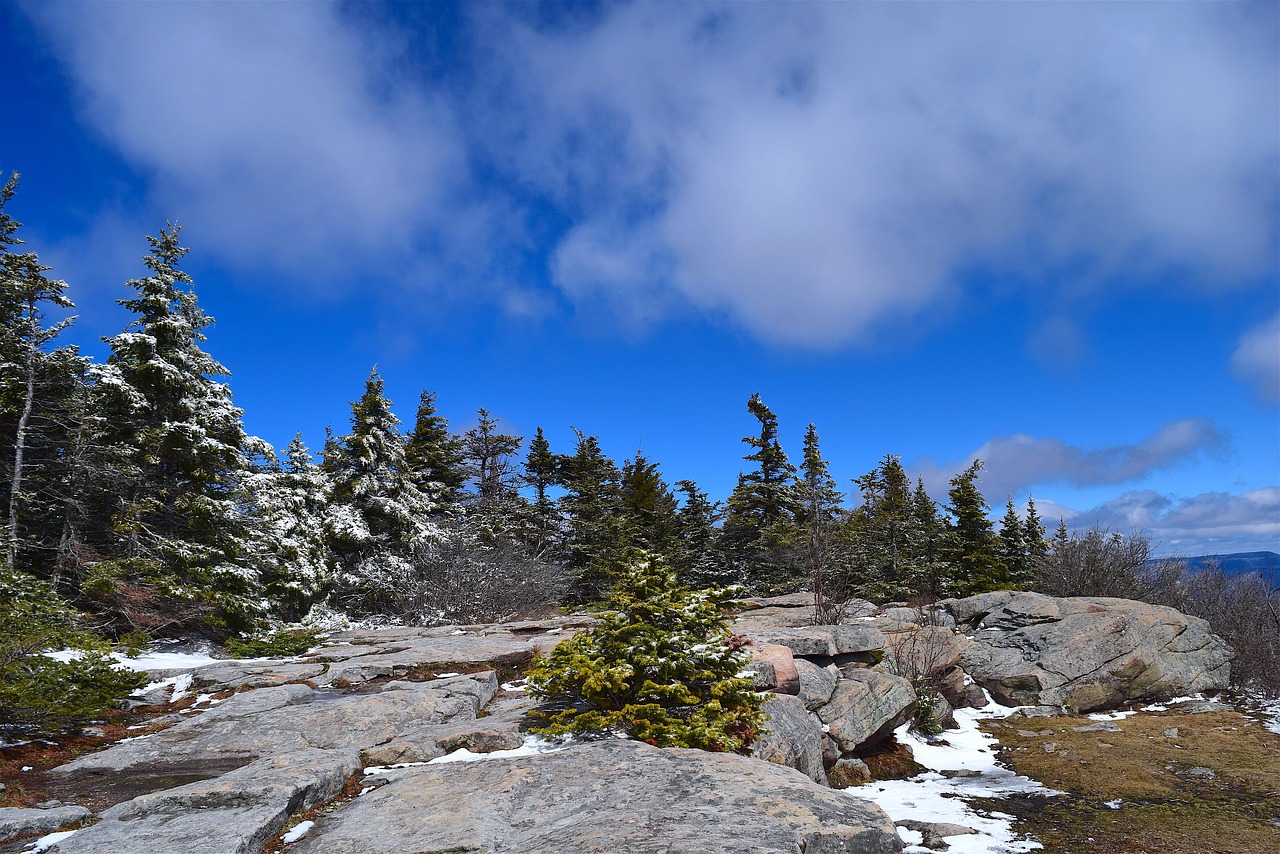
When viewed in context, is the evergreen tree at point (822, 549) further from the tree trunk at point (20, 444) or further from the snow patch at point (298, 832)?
the tree trunk at point (20, 444)

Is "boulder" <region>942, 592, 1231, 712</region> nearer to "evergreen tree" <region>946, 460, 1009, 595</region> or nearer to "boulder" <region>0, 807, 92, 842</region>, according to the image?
"evergreen tree" <region>946, 460, 1009, 595</region>

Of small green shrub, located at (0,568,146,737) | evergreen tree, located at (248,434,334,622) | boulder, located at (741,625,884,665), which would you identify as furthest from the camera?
evergreen tree, located at (248,434,334,622)

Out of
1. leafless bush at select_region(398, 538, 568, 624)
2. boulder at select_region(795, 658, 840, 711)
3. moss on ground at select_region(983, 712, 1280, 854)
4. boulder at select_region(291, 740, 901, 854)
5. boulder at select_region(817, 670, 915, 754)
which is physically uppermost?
leafless bush at select_region(398, 538, 568, 624)

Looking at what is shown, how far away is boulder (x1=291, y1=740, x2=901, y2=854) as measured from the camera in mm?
3969

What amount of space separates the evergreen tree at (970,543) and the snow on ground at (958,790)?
42.5 feet

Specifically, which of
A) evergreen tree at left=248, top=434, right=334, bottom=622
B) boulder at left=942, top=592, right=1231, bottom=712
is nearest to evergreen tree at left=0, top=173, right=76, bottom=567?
evergreen tree at left=248, top=434, right=334, bottom=622

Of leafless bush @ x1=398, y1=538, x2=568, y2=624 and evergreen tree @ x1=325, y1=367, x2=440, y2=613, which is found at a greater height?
evergreen tree @ x1=325, y1=367, x2=440, y2=613

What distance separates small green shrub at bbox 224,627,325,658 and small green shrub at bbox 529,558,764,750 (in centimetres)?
741

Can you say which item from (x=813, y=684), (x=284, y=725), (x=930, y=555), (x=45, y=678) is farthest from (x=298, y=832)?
(x=930, y=555)

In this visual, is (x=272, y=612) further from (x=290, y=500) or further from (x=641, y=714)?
(x=641, y=714)

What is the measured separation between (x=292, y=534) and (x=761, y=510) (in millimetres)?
21441

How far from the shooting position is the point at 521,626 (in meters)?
15.6

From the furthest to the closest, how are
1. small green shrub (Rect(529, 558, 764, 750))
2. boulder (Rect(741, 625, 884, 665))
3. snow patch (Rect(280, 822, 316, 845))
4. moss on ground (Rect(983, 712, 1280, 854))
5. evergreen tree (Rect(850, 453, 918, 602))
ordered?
1. evergreen tree (Rect(850, 453, 918, 602))
2. boulder (Rect(741, 625, 884, 665))
3. moss on ground (Rect(983, 712, 1280, 854))
4. small green shrub (Rect(529, 558, 764, 750))
5. snow patch (Rect(280, 822, 316, 845))

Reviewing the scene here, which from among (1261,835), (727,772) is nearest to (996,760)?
(1261,835)
